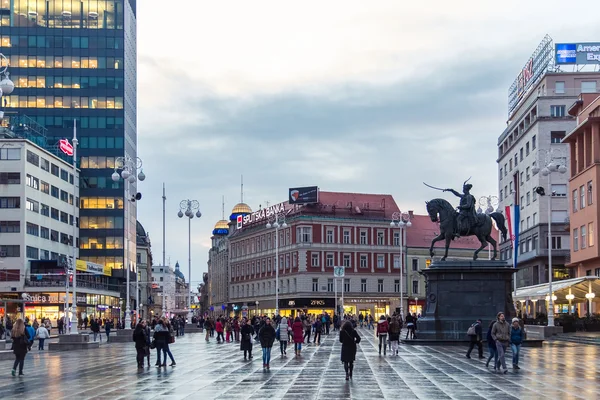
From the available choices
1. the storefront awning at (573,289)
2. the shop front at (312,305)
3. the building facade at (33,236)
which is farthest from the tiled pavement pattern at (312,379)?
the shop front at (312,305)

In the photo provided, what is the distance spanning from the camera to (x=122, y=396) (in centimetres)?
2272

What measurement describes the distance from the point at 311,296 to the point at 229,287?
3162 cm

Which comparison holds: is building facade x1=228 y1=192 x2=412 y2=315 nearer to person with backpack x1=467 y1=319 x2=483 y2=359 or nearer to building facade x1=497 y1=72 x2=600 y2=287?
building facade x1=497 y1=72 x2=600 y2=287

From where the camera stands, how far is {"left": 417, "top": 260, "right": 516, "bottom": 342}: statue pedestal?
48250 mm

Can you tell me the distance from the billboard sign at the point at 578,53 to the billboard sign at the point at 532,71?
101cm

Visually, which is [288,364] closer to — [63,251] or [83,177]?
[63,251]

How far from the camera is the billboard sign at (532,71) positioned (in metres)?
102

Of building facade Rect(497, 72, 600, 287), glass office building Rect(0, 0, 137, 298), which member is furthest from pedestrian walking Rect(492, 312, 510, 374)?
glass office building Rect(0, 0, 137, 298)

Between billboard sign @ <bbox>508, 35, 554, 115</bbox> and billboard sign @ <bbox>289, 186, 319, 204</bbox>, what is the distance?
28.3m

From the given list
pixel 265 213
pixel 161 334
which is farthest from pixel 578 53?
pixel 161 334

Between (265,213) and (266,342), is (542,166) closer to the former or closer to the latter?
(265,213)

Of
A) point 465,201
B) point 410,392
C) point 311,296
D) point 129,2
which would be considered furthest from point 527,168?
point 410,392

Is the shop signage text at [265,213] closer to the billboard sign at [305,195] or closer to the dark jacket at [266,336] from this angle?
the billboard sign at [305,195]

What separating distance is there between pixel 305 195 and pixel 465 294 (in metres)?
76.4
